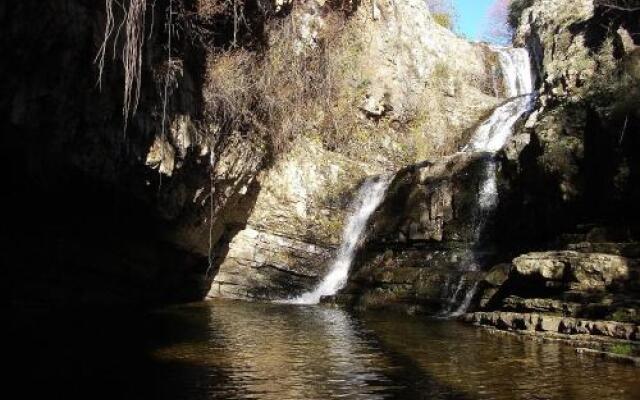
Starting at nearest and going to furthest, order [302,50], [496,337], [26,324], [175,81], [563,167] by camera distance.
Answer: [496,337] < [26,324] < [175,81] < [563,167] < [302,50]

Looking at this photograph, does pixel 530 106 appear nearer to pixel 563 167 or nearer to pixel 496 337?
pixel 563 167

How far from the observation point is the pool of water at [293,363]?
232 inches

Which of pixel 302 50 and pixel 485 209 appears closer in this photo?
pixel 485 209

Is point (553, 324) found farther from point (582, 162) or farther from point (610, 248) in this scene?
point (582, 162)

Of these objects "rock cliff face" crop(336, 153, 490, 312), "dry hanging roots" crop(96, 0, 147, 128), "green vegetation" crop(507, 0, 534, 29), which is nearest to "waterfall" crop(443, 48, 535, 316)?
"rock cliff face" crop(336, 153, 490, 312)

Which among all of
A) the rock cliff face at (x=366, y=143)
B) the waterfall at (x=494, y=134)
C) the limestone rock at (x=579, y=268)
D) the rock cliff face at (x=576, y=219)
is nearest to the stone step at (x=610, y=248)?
the rock cliff face at (x=576, y=219)

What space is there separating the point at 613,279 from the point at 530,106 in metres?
12.8

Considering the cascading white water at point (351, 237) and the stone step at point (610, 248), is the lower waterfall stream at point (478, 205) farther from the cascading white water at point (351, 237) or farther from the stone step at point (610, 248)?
the stone step at point (610, 248)

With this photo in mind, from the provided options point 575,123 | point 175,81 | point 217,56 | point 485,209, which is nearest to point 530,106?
point 485,209

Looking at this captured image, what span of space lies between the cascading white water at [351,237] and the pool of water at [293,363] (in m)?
5.35

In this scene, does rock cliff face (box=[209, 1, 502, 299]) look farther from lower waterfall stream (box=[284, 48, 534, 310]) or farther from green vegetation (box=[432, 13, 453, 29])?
green vegetation (box=[432, 13, 453, 29])

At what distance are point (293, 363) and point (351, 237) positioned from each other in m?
10.5

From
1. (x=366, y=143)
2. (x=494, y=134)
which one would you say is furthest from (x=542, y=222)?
(x=366, y=143)

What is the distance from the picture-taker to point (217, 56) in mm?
13086
